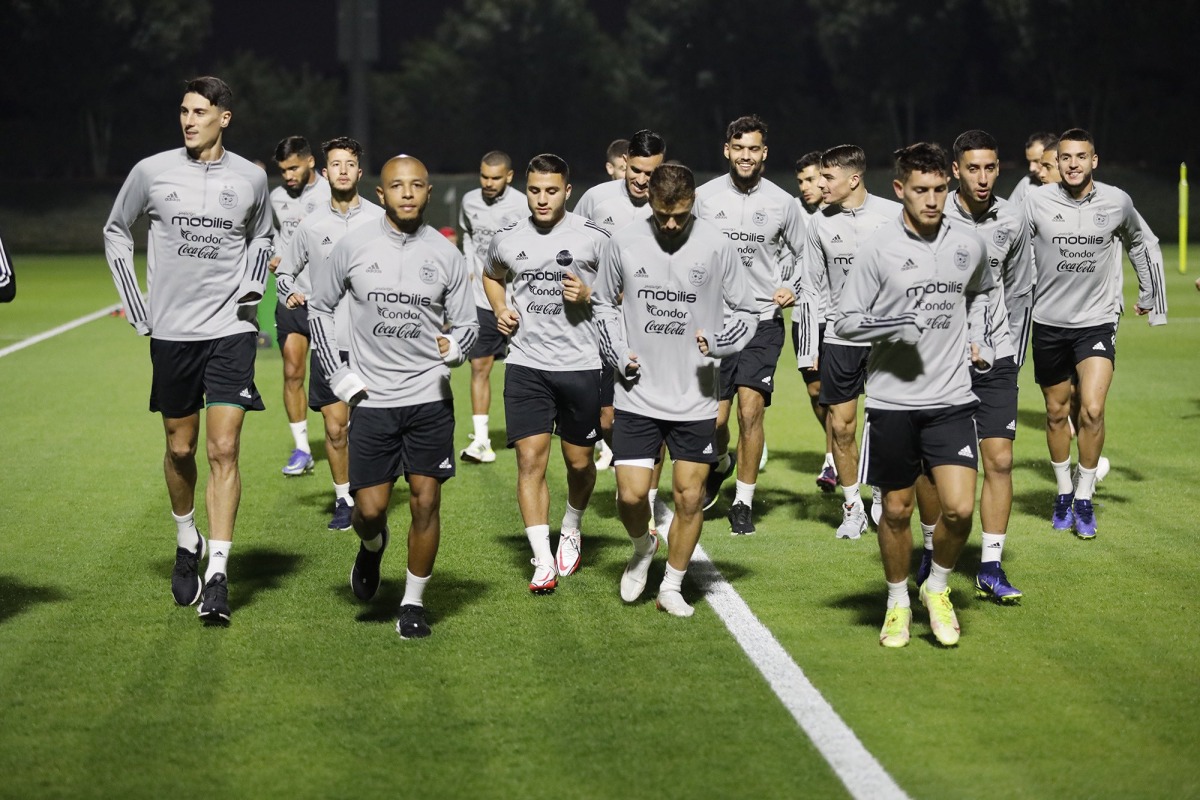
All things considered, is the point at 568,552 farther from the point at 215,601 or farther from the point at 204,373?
the point at 204,373

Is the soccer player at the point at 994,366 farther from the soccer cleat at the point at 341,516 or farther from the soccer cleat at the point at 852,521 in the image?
the soccer cleat at the point at 341,516

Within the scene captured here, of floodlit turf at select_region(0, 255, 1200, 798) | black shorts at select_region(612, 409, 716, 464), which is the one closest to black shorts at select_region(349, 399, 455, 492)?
floodlit turf at select_region(0, 255, 1200, 798)

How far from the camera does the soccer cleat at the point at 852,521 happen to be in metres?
9.41

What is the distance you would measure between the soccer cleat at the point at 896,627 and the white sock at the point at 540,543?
1.86 m

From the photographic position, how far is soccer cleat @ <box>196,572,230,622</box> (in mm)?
7340

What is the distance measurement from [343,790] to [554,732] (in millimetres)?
902

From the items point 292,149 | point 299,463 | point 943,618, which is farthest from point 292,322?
point 943,618

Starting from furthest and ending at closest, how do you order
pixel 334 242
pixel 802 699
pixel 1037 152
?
pixel 1037 152 → pixel 334 242 → pixel 802 699

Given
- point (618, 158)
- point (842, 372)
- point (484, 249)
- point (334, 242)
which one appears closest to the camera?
point (842, 372)

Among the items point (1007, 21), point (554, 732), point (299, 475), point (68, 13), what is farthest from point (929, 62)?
point (554, 732)

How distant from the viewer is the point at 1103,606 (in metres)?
7.70

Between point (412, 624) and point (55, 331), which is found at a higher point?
point (55, 331)

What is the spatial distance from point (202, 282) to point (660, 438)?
2.37 m

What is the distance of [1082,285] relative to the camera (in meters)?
9.38
